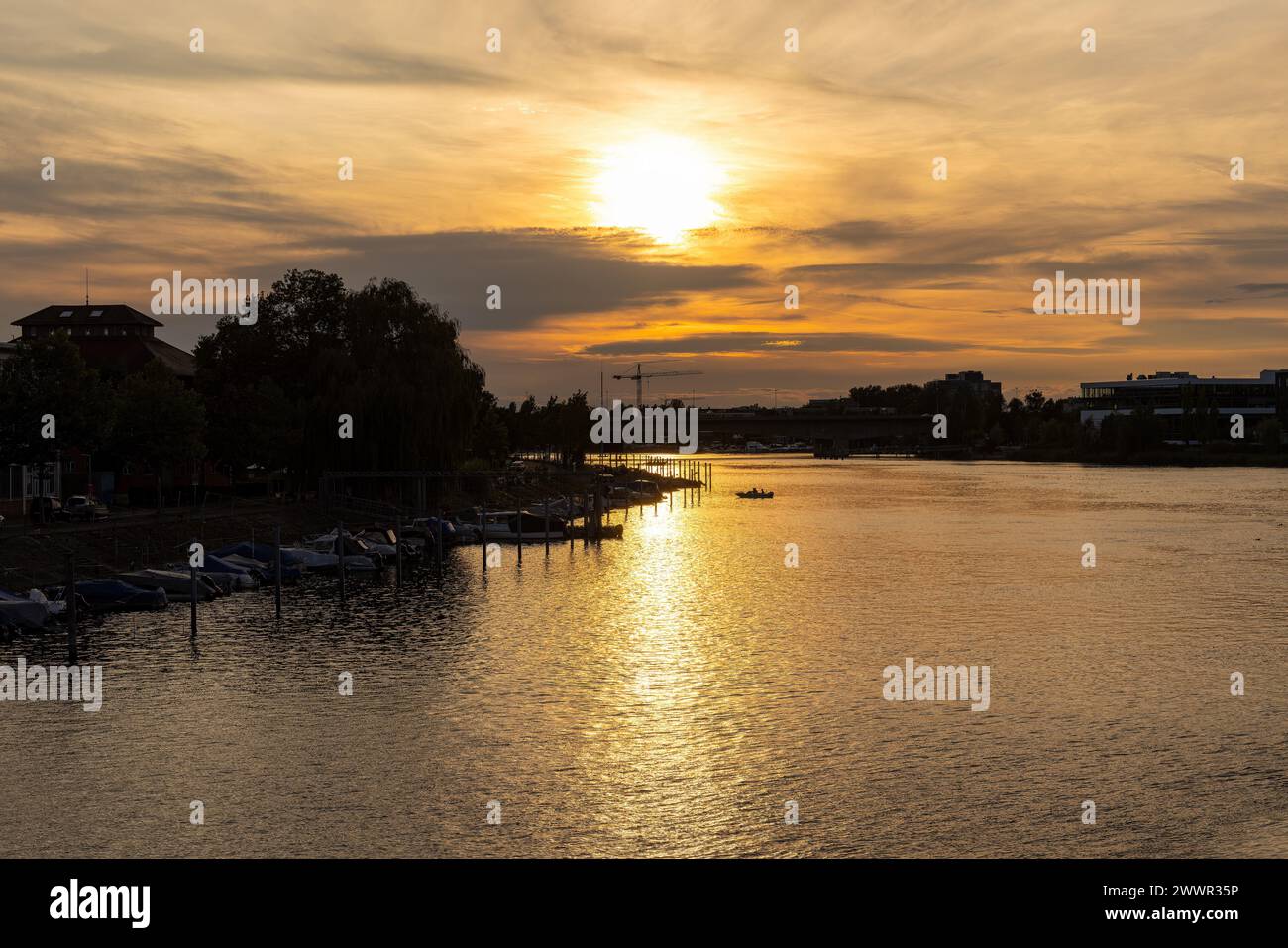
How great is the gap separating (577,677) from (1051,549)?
71.5 m

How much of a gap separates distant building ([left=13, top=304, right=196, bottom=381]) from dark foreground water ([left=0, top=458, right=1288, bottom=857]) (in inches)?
2419

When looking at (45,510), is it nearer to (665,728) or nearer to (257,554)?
(257,554)

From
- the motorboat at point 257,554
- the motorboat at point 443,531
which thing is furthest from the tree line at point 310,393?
the motorboat at point 257,554

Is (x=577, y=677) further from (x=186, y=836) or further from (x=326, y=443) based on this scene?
(x=326, y=443)

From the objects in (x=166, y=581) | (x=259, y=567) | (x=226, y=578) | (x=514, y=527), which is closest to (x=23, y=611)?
(x=166, y=581)

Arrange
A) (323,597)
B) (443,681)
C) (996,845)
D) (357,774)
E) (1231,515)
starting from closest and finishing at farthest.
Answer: (996,845) → (357,774) → (443,681) → (323,597) → (1231,515)

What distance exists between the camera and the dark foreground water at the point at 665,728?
32125 millimetres

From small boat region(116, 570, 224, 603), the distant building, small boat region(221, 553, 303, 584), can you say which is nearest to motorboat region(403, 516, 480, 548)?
small boat region(221, 553, 303, 584)

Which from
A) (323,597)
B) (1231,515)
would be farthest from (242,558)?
(1231,515)

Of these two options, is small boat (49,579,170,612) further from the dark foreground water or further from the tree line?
the tree line

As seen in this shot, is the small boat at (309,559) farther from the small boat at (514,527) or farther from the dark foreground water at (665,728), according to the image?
the small boat at (514,527)

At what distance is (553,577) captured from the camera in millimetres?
94875

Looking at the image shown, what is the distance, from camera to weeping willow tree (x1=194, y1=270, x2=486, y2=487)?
358ft

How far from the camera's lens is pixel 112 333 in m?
145
